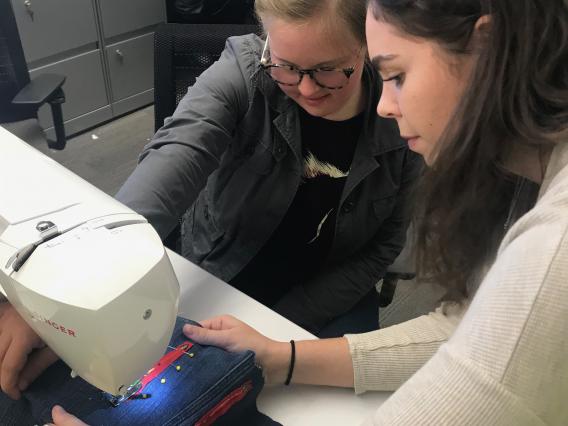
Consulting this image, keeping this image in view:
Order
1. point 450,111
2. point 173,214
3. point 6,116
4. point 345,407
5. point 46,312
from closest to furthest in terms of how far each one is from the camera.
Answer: point 46,312 → point 450,111 → point 345,407 → point 173,214 → point 6,116

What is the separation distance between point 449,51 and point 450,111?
0.26ft

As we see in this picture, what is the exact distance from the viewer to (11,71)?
1786mm

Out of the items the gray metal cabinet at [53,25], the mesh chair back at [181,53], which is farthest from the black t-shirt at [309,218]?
the gray metal cabinet at [53,25]

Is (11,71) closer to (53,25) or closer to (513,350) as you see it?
(53,25)

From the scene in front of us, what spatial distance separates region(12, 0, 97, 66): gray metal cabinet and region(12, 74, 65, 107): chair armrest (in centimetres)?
83

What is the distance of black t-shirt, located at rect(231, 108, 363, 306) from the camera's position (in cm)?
114

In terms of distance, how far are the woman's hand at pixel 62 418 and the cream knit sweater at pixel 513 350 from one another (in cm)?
37

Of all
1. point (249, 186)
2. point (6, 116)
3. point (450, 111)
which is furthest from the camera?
point (6, 116)

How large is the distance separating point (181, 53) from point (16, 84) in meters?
0.83

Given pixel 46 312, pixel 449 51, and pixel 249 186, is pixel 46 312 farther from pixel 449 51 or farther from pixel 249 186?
pixel 249 186

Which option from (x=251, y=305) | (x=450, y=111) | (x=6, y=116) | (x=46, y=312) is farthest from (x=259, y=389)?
(x=6, y=116)

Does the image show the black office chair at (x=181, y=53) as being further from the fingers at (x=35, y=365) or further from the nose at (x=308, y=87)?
the fingers at (x=35, y=365)

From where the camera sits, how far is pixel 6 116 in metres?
1.80

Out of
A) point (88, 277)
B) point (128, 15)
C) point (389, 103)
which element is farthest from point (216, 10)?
point (88, 277)
